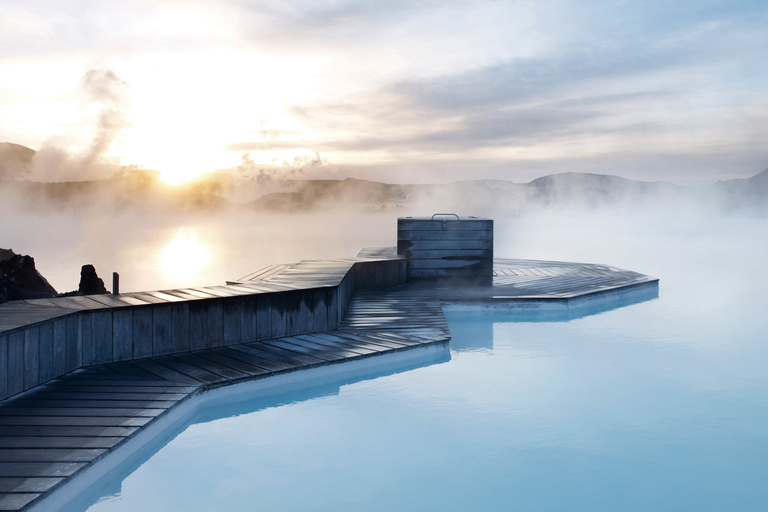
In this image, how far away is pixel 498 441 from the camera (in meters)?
3.73

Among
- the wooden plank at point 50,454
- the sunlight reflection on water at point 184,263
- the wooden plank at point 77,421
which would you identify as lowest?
the sunlight reflection on water at point 184,263

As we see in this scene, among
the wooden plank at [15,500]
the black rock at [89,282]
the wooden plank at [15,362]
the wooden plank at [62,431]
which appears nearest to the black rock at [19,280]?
the black rock at [89,282]

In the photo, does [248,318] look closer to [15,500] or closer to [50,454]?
[50,454]

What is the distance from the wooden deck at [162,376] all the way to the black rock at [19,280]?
4.70 m

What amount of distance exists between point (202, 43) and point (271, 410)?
9.12 m

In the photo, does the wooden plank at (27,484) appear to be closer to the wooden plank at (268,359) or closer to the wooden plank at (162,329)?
the wooden plank at (268,359)

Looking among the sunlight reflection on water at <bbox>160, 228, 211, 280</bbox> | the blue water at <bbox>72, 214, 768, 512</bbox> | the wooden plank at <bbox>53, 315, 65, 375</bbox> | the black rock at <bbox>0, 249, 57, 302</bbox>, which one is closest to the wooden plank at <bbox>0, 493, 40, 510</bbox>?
the blue water at <bbox>72, 214, 768, 512</bbox>

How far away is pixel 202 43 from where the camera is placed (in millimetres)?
11031

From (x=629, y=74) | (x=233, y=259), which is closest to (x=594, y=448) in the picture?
(x=629, y=74)

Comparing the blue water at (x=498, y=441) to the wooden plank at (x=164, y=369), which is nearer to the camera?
the blue water at (x=498, y=441)

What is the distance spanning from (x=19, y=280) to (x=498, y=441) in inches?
358

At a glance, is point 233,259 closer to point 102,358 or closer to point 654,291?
point 654,291

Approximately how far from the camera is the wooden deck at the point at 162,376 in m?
2.70

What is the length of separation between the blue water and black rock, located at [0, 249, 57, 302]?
739cm
